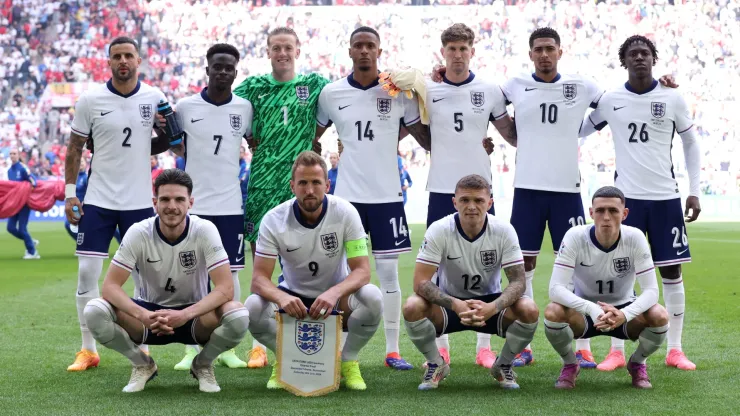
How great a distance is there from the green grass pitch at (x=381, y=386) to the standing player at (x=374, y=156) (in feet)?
2.12

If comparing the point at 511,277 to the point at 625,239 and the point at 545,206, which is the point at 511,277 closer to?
the point at 625,239

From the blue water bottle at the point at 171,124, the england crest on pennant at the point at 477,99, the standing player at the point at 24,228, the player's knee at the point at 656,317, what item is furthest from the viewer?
the standing player at the point at 24,228

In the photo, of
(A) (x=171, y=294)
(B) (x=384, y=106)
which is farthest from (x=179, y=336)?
(B) (x=384, y=106)

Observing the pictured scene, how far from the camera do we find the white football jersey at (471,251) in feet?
15.7

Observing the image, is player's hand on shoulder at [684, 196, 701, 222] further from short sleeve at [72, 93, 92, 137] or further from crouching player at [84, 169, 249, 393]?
short sleeve at [72, 93, 92, 137]

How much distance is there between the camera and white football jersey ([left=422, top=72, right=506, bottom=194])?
5754 millimetres

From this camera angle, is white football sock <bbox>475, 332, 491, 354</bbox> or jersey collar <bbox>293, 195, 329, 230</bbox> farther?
white football sock <bbox>475, 332, 491, 354</bbox>

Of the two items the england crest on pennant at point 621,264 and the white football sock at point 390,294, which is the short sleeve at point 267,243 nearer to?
the white football sock at point 390,294

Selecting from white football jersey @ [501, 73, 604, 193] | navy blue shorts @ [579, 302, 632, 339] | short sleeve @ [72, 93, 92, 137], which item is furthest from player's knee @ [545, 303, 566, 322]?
short sleeve @ [72, 93, 92, 137]

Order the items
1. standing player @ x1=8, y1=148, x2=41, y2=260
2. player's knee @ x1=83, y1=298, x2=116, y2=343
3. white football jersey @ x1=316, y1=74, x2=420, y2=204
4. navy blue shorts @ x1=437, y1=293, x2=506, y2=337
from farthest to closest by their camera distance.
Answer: standing player @ x1=8, y1=148, x2=41, y2=260
white football jersey @ x1=316, y1=74, x2=420, y2=204
navy blue shorts @ x1=437, y1=293, x2=506, y2=337
player's knee @ x1=83, y1=298, x2=116, y2=343

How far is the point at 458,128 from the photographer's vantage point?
5762 mm

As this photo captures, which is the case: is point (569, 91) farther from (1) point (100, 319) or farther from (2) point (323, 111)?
(1) point (100, 319)

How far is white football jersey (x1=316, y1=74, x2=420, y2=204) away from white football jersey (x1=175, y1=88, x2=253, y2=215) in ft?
2.15

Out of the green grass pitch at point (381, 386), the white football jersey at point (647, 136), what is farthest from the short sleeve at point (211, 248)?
the white football jersey at point (647, 136)
